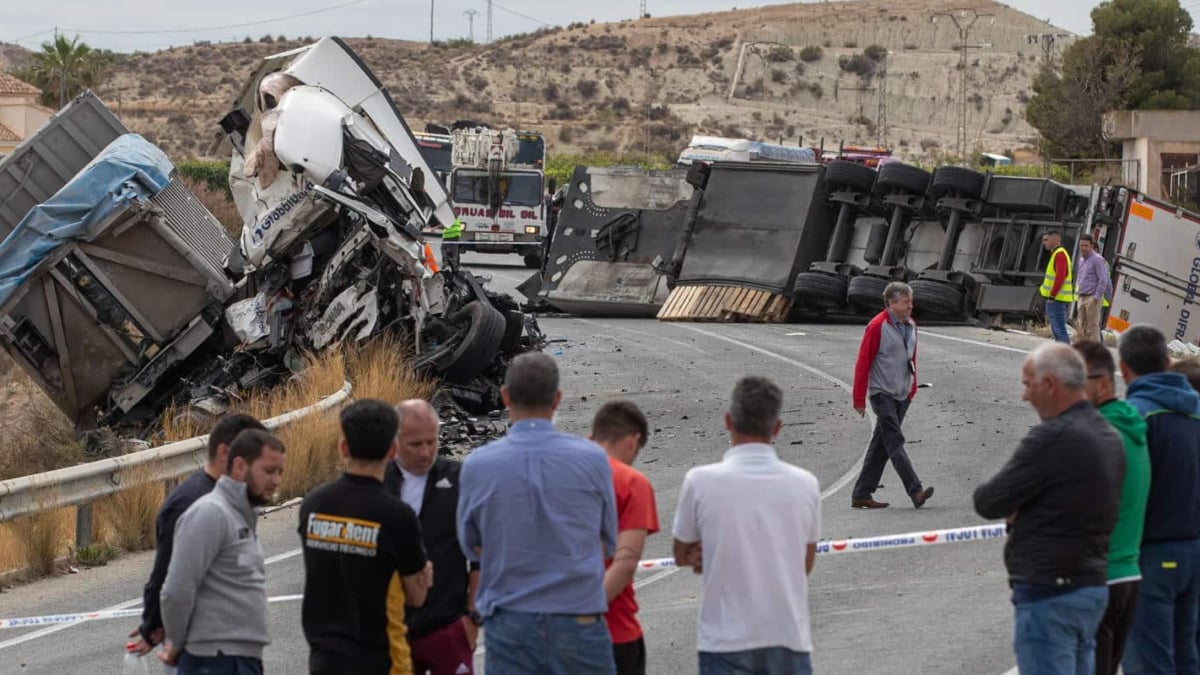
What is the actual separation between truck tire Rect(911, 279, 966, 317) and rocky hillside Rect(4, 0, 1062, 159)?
7040 cm

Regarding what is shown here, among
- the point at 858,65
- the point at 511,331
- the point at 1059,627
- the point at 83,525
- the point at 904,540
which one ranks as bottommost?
the point at 858,65

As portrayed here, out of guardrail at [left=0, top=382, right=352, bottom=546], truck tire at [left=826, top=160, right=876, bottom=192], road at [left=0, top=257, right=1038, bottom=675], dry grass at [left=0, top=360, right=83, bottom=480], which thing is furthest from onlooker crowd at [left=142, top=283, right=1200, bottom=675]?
truck tire at [left=826, top=160, right=876, bottom=192]

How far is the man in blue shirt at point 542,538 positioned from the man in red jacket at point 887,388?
6.49 meters

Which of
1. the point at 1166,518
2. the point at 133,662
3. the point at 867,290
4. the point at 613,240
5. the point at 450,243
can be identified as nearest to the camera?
the point at 133,662

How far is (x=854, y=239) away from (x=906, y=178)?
177 centimetres

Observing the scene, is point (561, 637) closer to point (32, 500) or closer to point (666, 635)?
point (666, 635)

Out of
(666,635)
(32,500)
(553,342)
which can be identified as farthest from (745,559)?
(553,342)

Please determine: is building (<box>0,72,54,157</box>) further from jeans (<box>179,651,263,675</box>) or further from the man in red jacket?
jeans (<box>179,651,263,675</box>)

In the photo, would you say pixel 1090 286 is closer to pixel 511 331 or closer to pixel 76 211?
pixel 511 331

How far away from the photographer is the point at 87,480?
1080cm

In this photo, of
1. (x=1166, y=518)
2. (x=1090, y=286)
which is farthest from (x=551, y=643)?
(x=1090, y=286)

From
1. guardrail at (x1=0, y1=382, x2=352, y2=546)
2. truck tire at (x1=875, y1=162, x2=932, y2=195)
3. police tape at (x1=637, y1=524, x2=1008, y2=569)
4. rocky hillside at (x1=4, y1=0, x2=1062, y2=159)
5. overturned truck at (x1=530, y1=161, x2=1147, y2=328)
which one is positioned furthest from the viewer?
rocky hillside at (x1=4, y1=0, x2=1062, y2=159)

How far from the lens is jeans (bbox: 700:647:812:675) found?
4930 mm

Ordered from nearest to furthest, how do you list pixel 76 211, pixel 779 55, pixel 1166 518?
pixel 1166 518 → pixel 76 211 → pixel 779 55
